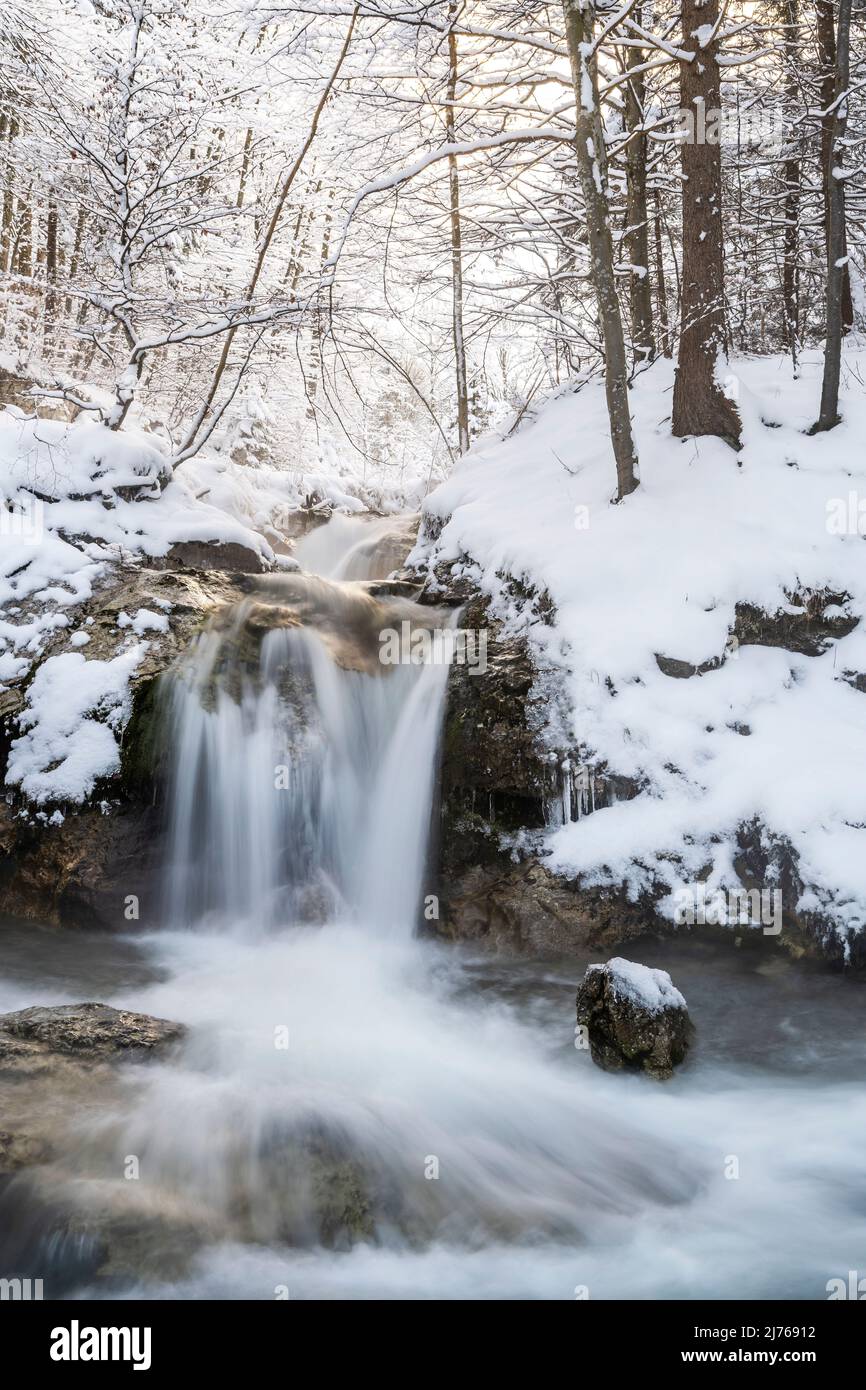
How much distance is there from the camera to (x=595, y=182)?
6621 mm

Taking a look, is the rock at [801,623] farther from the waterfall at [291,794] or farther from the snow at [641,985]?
the snow at [641,985]

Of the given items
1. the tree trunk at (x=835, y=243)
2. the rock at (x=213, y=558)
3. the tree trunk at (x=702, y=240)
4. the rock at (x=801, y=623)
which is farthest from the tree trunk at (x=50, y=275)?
the rock at (x=801, y=623)

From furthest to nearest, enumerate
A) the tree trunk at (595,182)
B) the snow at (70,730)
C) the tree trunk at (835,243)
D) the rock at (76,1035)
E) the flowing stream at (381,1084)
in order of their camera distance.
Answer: the tree trunk at (835,243) → the tree trunk at (595,182) → the snow at (70,730) → the rock at (76,1035) → the flowing stream at (381,1084)

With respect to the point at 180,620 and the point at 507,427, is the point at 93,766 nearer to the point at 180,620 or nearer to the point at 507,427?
the point at 180,620

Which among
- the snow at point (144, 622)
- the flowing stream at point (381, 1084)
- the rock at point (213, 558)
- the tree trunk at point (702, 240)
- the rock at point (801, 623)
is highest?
the tree trunk at point (702, 240)

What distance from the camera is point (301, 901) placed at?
6273 mm

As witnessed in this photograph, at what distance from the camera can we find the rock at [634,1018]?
4.17m

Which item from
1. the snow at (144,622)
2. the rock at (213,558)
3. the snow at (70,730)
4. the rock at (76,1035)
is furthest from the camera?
the rock at (213,558)

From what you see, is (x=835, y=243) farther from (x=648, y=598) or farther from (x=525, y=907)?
(x=525, y=907)

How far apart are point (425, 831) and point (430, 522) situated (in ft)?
14.6

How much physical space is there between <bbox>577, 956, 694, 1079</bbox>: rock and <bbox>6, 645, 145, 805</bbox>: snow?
4031mm

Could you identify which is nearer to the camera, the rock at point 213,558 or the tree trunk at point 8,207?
the rock at point 213,558

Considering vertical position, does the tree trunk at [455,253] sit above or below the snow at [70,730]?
above

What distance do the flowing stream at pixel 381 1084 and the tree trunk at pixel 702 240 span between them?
364 centimetres
